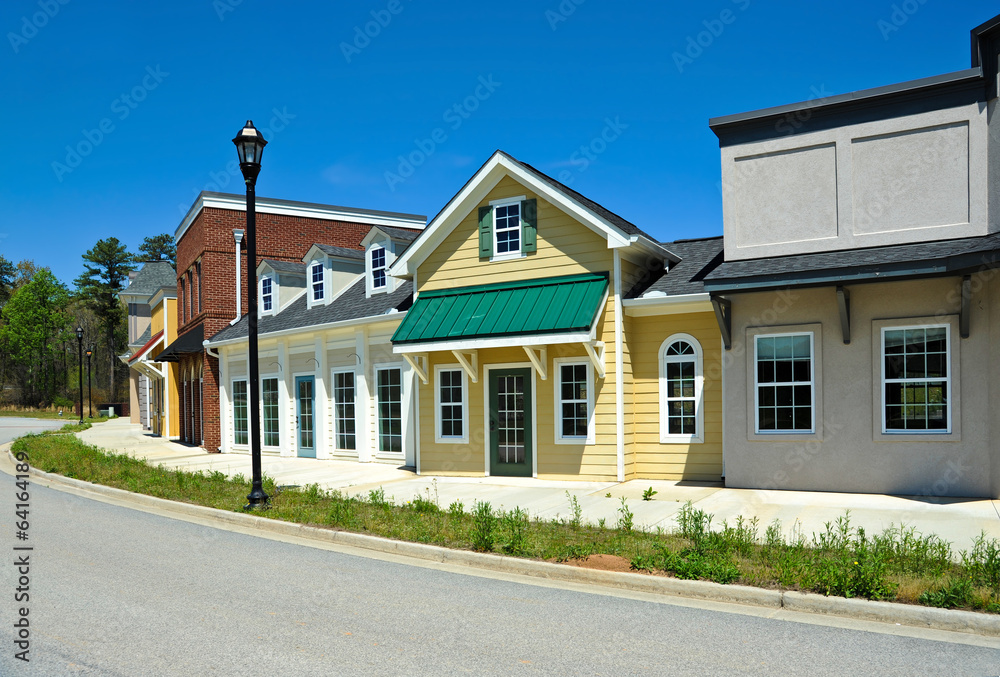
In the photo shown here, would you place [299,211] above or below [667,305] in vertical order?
above

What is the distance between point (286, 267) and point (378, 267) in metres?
5.63

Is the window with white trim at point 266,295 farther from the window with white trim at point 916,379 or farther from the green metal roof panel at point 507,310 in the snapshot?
the window with white trim at point 916,379

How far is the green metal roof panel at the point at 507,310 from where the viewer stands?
1455cm

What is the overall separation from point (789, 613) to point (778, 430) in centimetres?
707

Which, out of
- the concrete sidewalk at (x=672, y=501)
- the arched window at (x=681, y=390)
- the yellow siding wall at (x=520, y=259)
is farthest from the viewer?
the yellow siding wall at (x=520, y=259)

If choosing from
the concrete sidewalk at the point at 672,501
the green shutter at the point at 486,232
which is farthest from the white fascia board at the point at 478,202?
the concrete sidewalk at the point at 672,501

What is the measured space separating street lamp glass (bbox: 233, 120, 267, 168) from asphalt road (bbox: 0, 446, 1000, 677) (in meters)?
6.39

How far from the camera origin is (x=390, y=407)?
19.7 meters

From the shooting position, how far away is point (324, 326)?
2070 centimetres

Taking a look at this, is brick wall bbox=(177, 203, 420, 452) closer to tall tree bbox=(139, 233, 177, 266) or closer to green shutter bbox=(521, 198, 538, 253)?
green shutter bbox=(521, 198, 538, 253)

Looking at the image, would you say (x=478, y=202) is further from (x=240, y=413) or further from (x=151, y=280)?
(x=151, y=280)

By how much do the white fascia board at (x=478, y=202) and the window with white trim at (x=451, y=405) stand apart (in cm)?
265

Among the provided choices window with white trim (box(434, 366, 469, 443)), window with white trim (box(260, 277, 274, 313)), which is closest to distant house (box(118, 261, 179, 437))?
window with white trim (box(260, 277, 274, 313))

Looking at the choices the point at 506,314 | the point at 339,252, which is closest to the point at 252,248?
the point at 506,314
